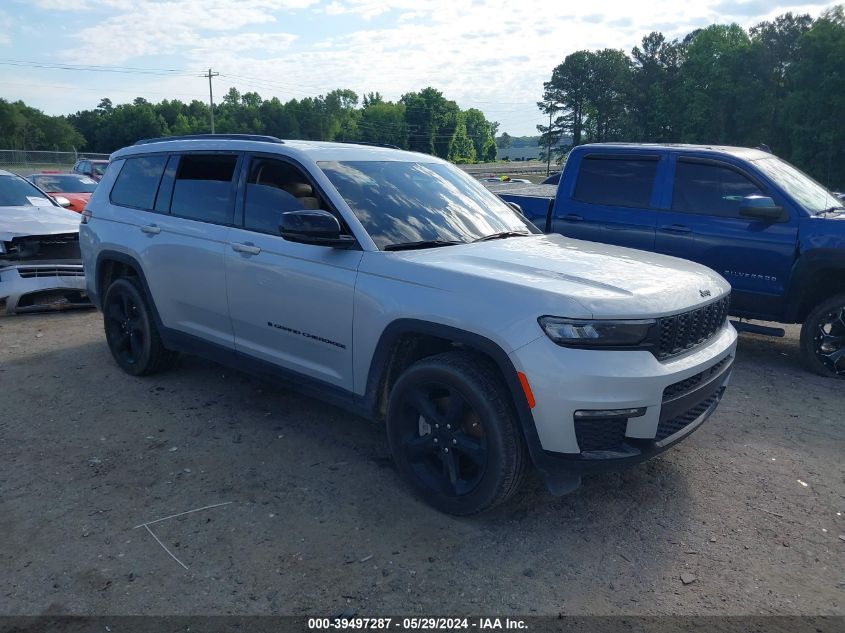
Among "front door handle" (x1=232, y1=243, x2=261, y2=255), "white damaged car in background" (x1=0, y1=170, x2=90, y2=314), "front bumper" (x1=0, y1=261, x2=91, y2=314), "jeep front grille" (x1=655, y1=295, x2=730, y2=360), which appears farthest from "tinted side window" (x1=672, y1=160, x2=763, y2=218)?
"front bumper" (x1=0, y1=261, x2=91, y2=314)

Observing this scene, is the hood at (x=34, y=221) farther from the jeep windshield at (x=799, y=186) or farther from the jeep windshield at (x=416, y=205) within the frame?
the jeep windshield at (x=799, y=186)

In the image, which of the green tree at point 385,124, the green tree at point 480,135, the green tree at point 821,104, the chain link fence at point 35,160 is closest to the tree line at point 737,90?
the green tree at point 821,104

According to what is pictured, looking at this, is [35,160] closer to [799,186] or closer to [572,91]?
[799,186]

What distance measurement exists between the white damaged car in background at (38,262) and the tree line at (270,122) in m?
47.7

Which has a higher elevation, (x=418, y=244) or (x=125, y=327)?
(x=418, y=244)

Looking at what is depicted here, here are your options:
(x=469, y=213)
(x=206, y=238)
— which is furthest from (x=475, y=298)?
(x=206, y=238)

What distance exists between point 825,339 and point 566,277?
3.85m

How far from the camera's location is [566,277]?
137 inches

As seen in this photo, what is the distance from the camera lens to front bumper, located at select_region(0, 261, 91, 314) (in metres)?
7.71

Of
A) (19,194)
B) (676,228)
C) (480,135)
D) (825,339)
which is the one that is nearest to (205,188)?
(676,228)

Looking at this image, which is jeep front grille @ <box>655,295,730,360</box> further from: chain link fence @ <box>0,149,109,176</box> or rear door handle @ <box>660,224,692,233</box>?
chain link fence @ <box>0,149,109,176</box>

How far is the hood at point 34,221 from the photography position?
7.80 metres

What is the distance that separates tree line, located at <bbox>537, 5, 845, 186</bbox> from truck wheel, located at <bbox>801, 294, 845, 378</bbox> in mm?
27188

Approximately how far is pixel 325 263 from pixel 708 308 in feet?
7.08
